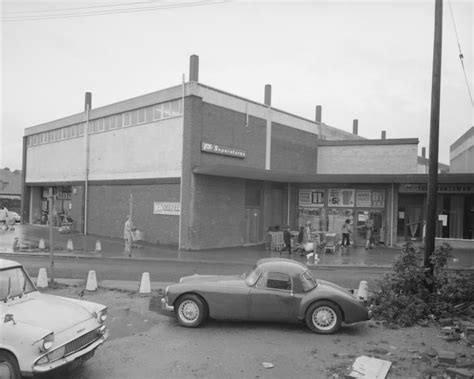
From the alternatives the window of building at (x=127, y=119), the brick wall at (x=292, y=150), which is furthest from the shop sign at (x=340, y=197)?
the window of building at (x=127, y=119)

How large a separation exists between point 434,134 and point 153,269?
32.7 feet

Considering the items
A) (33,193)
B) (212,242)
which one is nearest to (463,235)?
(212,242)

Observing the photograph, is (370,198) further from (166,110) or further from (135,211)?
(135,211)

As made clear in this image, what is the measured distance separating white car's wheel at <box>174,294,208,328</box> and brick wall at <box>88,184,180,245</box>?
14.5 m

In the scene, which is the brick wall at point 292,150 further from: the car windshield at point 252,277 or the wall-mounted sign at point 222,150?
the car windshield at point 252,277

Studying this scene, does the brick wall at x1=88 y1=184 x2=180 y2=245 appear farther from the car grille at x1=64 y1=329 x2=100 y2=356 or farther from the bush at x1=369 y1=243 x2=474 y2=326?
the car grille at x1=64 y1=329 x2=100 y2=356

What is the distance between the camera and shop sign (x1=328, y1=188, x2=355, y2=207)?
25444mm

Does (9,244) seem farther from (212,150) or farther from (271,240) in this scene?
(271,240)

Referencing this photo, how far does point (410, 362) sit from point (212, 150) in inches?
690

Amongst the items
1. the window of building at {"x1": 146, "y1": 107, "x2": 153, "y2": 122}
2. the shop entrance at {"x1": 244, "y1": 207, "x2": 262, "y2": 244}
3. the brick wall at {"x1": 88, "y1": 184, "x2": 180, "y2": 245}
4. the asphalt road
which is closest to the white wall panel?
the window of building at {"x1": 146, "y1": 107, "x2": 153, "y2": 122}

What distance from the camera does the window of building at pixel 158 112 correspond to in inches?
918

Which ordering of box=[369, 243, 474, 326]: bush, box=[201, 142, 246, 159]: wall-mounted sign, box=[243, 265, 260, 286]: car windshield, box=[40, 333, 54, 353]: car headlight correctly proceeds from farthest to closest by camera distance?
1. box=[201, 142, 246, 159]: wall-mounted sign
2. box=[369, 243, 474, 326]: bush
3. box=[243, 265, 260, 286]: car windshield
4. box=[40, 333, 54, 353]: car headlight

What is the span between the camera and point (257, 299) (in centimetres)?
701

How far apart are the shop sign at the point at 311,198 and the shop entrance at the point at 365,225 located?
8.14ft
